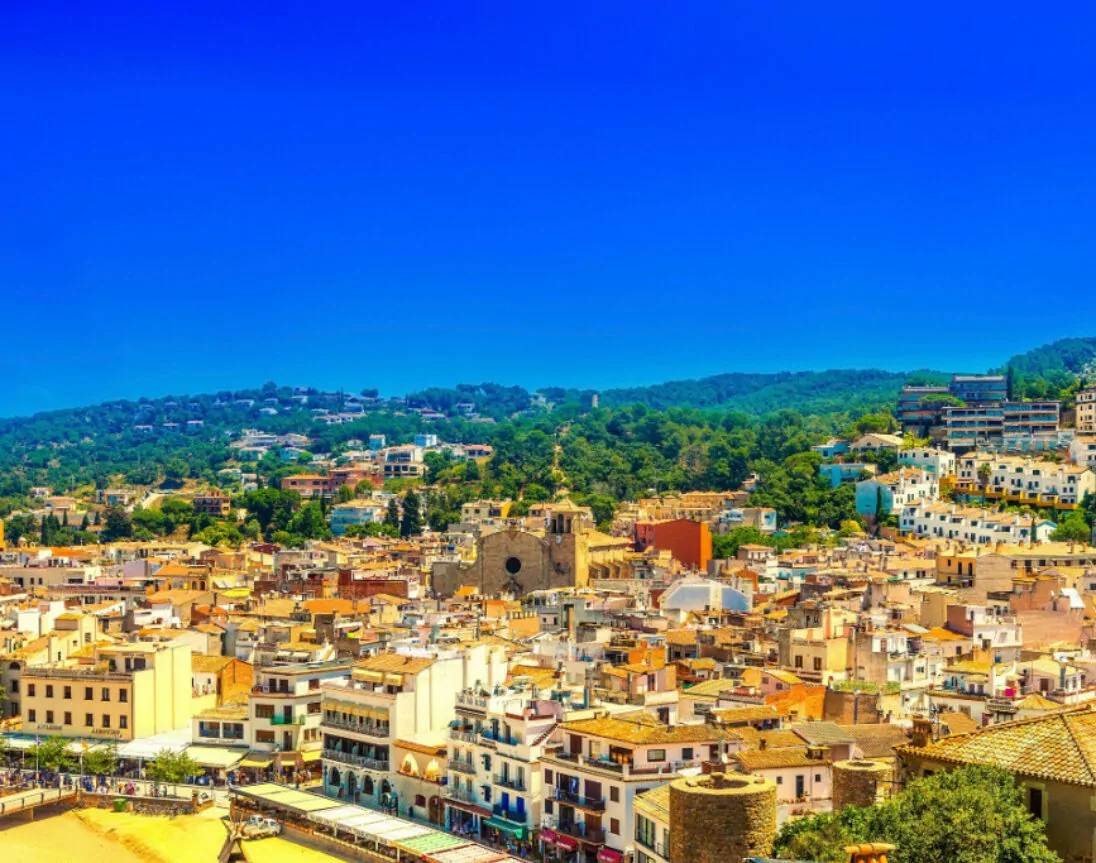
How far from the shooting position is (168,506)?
438ft

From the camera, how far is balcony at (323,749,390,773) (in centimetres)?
3628

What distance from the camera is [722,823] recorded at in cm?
1883

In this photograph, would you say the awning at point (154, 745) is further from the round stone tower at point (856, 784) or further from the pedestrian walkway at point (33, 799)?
the round stone tower at point (856, 784)

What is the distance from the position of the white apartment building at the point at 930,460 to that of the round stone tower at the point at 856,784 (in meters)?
79.3

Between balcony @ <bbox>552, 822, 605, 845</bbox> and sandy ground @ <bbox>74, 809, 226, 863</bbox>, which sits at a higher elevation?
balcony @ <bbox>552, 822, 605, 845</bbox>

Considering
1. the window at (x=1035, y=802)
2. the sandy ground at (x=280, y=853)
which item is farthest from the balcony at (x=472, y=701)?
the window at (x=1035, y=802)

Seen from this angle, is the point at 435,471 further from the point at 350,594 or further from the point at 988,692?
the point at 988,692

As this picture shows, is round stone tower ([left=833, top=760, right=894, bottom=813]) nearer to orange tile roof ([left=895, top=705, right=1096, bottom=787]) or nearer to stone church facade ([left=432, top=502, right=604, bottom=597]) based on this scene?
orange tile roof ([left=895, top=705, right=1096, bottom=787])

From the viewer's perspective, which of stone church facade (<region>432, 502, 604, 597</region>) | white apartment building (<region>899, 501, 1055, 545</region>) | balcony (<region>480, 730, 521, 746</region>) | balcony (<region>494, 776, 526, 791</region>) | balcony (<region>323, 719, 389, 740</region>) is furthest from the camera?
white apartment building (<region>899, 501, 1055, 545</region>)

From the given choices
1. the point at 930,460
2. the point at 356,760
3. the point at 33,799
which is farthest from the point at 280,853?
the point at 930,460

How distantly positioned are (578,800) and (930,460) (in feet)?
251

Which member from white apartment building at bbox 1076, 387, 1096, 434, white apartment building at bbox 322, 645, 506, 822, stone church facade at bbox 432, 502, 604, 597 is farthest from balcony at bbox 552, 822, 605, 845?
white apartment building at bbox 1076, 387, 1096, 434

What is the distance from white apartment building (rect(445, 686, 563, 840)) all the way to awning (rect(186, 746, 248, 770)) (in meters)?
7.70

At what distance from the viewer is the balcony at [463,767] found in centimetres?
3397
